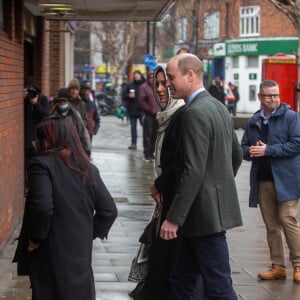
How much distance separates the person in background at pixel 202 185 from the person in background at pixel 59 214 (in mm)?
492

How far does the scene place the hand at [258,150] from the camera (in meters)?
7.12

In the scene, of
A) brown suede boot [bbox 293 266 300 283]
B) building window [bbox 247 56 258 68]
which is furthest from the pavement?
building window [bbox 247 56 258 68]

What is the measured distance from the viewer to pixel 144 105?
55.0 ft

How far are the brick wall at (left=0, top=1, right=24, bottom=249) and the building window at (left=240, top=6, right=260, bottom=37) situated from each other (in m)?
41.6

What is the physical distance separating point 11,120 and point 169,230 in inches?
179

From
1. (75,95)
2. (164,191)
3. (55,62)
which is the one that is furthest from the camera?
(55,62)

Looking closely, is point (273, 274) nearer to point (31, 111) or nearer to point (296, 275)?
point (296, 275)

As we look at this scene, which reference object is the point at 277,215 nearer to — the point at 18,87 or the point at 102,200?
the point at 102,200

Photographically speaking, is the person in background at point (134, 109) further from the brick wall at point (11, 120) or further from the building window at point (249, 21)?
the building window at point (249, 21)

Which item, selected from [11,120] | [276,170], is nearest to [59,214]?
[276,170]

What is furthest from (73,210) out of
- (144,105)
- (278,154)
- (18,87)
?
(144,105)

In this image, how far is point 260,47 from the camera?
161 feet

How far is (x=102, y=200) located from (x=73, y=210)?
21 centimetres

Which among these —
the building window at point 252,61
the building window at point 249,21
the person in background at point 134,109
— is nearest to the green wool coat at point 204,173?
the person in background at point 134,109
